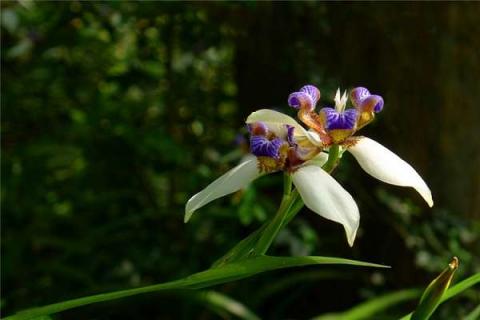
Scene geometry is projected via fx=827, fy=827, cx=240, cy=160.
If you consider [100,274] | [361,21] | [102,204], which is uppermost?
[361,21]

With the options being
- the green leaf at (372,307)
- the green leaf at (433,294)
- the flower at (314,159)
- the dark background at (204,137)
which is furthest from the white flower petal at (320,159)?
the dark background at (204,137)

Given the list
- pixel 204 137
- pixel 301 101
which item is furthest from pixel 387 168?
pixel 204 137

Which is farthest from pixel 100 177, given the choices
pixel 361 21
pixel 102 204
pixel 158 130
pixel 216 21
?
pixel 361 21

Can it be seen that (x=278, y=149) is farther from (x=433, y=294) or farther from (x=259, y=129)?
(x=433, y=294)

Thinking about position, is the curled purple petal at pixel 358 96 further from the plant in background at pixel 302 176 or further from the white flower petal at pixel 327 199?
the white flower petal at pixel 327 199

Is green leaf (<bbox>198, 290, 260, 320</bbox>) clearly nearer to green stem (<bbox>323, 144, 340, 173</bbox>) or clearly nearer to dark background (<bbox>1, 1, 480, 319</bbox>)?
dark background (<bbox>1, 1, 480, 319</bbox>)

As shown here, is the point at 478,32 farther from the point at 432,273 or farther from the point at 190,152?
the point at 190,152

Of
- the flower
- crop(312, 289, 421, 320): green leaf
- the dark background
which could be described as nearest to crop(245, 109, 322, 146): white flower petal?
the flower
